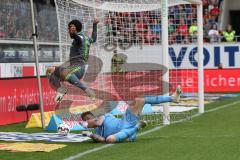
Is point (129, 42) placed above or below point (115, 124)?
above

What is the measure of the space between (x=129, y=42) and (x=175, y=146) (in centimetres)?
828

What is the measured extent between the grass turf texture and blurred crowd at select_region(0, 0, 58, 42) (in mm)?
9530

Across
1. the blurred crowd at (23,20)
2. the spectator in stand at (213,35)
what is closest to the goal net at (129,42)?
the blurred crowd at (23,20)

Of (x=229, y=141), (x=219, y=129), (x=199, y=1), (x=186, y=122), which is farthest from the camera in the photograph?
(x=199, y=1)

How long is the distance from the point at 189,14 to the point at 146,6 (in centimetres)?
304

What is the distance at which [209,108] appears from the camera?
18859mm

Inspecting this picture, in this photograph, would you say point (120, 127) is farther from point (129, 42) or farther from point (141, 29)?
point (129, 42)

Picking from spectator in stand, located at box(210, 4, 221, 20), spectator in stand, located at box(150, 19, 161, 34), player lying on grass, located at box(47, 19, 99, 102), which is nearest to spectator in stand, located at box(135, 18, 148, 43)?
spectator in stand, located at box(150, 19, 161, 34)

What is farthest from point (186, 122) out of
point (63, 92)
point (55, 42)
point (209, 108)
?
point (55, 42)

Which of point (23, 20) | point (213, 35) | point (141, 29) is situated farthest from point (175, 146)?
point (213, 35)

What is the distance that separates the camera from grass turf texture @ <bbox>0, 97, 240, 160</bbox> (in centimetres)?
963

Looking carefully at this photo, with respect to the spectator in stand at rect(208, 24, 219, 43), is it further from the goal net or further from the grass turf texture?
the grass turf texture

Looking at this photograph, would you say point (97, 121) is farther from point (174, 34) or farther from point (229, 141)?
point (174, 34)

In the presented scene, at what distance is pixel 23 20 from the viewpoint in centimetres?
2411
